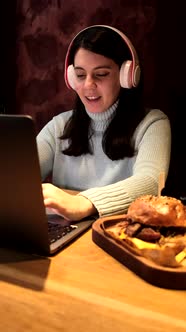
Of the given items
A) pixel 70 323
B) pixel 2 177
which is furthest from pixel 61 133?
pixel 70 323

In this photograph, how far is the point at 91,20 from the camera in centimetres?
212

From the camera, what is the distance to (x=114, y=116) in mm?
1728

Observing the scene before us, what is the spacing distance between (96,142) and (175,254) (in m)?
1.05

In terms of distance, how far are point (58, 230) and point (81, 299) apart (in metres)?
0.29

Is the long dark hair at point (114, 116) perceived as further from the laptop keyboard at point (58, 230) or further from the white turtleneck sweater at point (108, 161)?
the laptop keyboard at point (58, 230)

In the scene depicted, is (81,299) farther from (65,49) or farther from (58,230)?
(65,49)

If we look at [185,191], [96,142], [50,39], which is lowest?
[185,191]

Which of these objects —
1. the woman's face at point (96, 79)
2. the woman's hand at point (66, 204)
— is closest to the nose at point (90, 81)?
the woman's face at point (96, 79)

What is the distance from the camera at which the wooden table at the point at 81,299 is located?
2.07 ft

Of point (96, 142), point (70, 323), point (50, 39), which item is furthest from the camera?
point (50, 39)

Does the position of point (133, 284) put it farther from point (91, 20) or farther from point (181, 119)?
point (91, 20)

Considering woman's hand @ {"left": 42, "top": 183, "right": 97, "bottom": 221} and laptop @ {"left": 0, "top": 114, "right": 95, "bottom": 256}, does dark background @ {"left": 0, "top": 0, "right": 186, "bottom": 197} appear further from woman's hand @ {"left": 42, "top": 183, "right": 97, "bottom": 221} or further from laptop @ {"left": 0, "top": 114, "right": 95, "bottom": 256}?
laptop @ {"left": 0, "top": 114, "right": 95, "bottom": 256}

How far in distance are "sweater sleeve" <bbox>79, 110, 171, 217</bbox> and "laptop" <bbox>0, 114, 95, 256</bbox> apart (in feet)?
0.78

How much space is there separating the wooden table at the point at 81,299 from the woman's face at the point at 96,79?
970 mm
